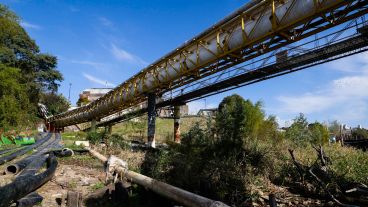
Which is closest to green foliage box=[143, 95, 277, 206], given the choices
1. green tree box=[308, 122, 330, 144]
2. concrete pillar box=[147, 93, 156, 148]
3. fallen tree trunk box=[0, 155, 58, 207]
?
fallen tree trunk box=[0, 155, 58, 207]

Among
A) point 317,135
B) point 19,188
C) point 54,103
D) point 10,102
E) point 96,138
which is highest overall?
point 54,103

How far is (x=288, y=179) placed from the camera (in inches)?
386

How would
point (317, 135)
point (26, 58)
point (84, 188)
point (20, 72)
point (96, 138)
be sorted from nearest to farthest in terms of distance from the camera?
point (84, 188)
point (96, 138)
point (317, 135)
point (20, 72)
point (26, 58)

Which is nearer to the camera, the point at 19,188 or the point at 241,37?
the point at 19,188

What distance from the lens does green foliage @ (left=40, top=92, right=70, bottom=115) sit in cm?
5427

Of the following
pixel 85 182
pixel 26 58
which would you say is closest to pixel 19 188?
pixel 85 182

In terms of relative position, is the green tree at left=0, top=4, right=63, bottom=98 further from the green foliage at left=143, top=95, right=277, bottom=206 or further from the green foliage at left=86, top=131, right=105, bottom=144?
the green foliage at left=143, top=95, right=277, bottom=206

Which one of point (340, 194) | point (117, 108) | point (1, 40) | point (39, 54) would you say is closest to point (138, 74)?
point (117, 108)

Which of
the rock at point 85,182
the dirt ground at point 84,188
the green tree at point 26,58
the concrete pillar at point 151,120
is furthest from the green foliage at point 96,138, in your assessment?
the green tree at point 26,58

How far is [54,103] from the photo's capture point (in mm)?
57562

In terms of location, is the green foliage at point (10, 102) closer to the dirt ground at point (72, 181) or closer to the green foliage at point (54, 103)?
the dirt ground at point (72, 181)

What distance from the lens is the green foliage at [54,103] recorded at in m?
54.3

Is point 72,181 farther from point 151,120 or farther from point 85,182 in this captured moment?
point 151,120

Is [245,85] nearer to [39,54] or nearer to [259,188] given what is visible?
[259,188]
